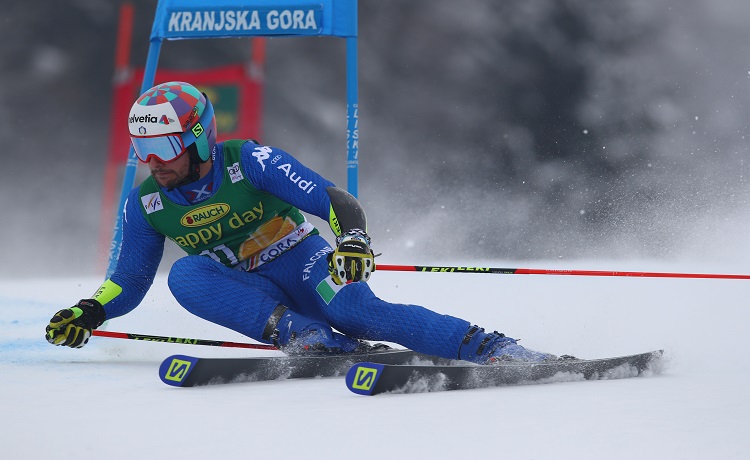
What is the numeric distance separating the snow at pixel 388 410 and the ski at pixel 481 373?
0.16 ft

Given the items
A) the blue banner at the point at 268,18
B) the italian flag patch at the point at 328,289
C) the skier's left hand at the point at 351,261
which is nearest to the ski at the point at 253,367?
the italian flag patch at the point at 328,289

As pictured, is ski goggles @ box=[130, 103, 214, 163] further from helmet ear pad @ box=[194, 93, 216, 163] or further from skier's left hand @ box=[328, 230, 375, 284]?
skier's left hand @ box=[328, 230, 375, 284]

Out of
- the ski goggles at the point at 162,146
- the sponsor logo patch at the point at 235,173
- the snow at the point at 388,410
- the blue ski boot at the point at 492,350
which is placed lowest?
the snow at the point at 388,410

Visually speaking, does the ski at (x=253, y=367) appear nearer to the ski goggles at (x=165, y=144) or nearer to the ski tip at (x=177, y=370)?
the ski tip at (x=177, y=370)

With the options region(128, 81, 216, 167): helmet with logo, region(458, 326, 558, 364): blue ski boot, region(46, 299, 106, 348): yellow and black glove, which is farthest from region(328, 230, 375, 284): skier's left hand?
region(46, 299, 106, 348): yellow and black glove

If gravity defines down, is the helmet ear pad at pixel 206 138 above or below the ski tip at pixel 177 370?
above

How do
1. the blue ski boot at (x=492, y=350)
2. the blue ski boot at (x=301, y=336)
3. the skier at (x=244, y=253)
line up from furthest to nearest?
1. the blue ski boot at (x=301, y=336)
2. the skier at (x=244, y=253)
3. the blue ski boot at (x=492, y=350)

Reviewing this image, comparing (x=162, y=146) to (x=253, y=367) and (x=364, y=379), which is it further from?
(x=364, y=379)

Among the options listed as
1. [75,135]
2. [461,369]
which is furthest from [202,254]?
[75,135]

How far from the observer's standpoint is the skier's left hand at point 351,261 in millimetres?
2781

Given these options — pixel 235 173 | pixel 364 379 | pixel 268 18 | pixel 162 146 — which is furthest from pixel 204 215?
pixel 268 18

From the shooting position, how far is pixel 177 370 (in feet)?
9.10

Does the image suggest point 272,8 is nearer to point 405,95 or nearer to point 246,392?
point 246,392

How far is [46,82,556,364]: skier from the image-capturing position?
304 cm
